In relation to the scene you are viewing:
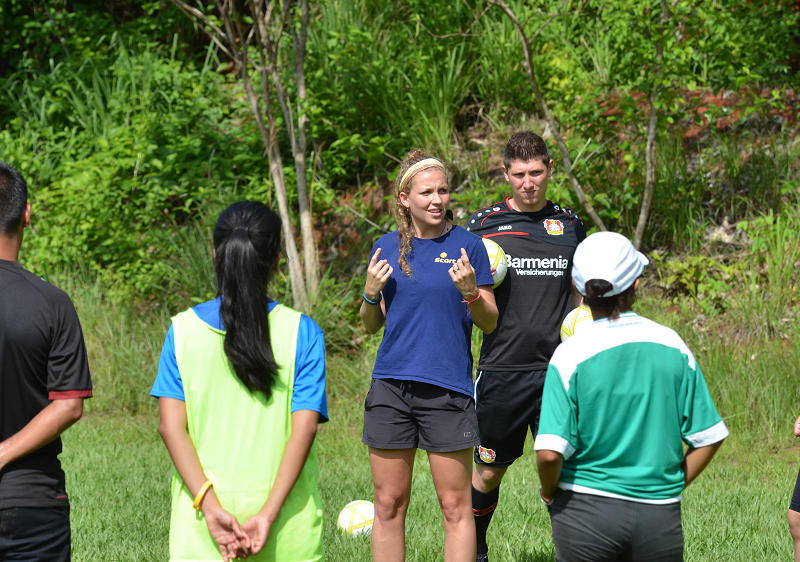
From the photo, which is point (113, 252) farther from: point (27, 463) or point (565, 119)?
point (27, 463)

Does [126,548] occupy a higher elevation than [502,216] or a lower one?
lower

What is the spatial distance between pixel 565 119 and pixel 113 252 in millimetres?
5545

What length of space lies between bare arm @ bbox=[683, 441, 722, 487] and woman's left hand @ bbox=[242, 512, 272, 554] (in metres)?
1.38

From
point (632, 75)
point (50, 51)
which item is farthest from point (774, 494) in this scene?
point (50, 51)

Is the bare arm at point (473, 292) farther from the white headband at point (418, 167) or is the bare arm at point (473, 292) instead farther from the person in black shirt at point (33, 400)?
the person in black shirt at point (33, 400)

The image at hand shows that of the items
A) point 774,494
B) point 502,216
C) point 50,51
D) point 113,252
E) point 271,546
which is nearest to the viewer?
point 271,546

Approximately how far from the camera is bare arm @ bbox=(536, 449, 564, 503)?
2586 mm

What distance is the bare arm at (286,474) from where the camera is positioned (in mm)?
2465

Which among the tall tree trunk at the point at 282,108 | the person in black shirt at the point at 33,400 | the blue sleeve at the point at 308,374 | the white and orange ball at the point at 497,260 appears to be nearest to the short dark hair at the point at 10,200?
the person in black shirt at the point at 33,400

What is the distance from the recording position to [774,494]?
17.8ft

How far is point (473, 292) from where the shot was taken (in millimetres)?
3527

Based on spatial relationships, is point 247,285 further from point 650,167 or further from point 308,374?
point 650,167

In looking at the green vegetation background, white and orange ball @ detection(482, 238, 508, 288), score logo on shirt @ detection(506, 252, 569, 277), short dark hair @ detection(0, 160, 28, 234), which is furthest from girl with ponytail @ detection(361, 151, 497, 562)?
short dark hair @ detection(0, 160, 28, 234)

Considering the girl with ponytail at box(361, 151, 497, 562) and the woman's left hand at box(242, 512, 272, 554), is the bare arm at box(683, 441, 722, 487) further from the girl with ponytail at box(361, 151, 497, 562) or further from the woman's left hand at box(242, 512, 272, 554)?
the woman's left hand at box(242, 512, 272, 554)
